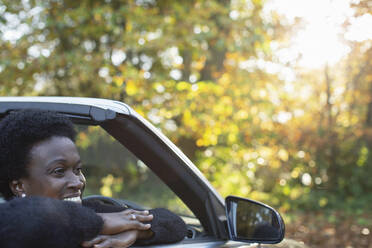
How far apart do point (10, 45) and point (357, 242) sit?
7.28 meters

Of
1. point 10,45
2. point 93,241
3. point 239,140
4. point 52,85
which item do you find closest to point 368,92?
point 239,140

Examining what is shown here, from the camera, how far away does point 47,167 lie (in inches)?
60.1

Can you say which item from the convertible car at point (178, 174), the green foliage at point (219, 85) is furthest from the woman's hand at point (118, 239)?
the green foliage at point (219, 85)

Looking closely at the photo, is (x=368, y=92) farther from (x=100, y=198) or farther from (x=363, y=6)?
(x=100, y=198)

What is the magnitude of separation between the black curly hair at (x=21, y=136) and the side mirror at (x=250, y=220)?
0.87m

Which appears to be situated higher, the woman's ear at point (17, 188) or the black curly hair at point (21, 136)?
the black curly hair at point (21, 136)

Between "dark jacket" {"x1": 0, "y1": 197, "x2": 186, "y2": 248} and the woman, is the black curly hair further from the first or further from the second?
"dark jacket" {"x1": 0, "y1": 197, "x2": 186, "y2": 248}

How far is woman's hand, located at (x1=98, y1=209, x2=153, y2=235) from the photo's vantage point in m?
1.47

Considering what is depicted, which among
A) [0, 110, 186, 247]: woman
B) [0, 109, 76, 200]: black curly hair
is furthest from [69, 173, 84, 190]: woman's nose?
[0, 109, 76, 200]: black curly hair

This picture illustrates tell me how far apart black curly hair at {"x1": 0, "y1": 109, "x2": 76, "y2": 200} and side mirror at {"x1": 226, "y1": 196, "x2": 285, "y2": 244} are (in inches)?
34.4

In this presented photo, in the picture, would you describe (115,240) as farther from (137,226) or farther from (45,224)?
(45,224)

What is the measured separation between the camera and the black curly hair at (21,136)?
1.56 m

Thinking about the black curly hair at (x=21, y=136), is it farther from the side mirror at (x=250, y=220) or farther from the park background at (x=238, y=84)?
the park background at (x=238, y=84)

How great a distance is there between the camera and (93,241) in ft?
4.56
